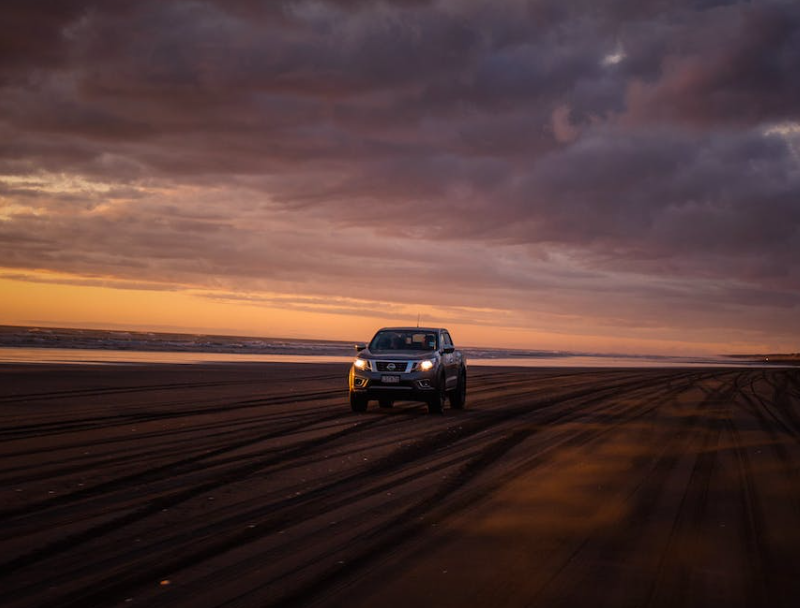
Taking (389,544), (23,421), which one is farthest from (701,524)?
(23,421)

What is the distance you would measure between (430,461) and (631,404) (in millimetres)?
12130

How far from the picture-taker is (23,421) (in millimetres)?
13664

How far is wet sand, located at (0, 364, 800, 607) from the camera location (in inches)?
208

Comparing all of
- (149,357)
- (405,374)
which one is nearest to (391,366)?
(405,374)

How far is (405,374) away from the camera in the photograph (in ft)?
59.9

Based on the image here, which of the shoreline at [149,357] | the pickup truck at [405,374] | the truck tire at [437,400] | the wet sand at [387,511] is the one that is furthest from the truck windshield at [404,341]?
the shoreline at [149,357]

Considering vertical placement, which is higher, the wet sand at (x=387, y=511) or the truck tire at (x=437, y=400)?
the truck tire at (x=437, y=400)

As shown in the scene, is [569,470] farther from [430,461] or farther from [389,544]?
[389,544]

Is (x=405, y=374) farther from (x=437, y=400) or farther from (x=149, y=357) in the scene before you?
(x=149, y=357)

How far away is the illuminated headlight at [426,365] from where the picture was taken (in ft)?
60.0

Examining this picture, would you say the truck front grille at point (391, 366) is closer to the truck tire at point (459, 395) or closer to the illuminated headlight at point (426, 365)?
the illuminated headlight at point (426, 365)

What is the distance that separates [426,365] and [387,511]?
1084 centimetres

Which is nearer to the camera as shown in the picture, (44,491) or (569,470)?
(44,491)

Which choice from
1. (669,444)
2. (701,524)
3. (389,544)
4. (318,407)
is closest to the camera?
(389,544)
